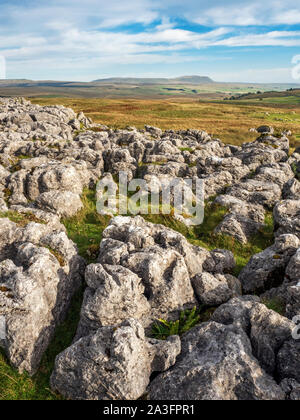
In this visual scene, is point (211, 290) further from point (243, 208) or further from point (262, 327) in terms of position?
point (243, 208)

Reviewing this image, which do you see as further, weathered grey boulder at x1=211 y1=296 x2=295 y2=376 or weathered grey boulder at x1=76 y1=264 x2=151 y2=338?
weathered grey boulder at x1=76 y1=264 x2=151 y2=338

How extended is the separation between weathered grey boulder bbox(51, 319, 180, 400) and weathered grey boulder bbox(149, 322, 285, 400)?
0.52m

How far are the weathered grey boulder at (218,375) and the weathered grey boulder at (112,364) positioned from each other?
1.70 ft

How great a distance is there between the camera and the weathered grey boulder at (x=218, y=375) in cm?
959

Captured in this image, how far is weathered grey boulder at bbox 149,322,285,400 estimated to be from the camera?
9.59m

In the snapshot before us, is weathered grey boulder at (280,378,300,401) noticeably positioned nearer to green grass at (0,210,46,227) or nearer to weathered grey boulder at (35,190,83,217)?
green grass at (0,210,46,227)

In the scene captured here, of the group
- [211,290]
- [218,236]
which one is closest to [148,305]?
[211,290]

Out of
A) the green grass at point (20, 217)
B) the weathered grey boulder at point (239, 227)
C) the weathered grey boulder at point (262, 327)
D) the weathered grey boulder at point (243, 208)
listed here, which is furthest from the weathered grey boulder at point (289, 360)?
the green grass at point (20, 217)

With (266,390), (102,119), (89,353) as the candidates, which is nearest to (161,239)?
(89,353)

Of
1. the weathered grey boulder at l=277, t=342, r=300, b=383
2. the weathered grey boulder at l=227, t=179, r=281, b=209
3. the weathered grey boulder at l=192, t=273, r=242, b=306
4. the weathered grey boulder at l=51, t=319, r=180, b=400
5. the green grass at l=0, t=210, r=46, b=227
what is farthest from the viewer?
the weathered grey boulder at l=227, t=179, r=281, b=209

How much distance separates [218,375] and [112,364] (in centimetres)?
358

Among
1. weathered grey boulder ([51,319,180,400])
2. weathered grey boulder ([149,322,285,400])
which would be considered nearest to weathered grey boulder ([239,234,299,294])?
weathered grey boulder ([149,322,285,400])

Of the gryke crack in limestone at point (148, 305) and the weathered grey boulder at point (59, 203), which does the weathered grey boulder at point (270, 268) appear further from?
the weathered grey boulder at point (59, 203)
